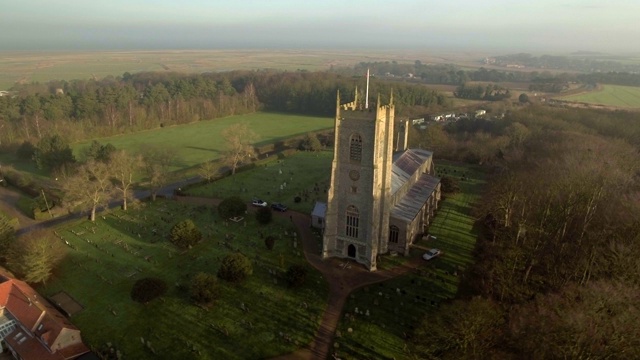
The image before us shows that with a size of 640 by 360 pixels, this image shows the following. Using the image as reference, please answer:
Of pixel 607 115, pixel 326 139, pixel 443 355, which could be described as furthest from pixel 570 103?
pixel 443 355

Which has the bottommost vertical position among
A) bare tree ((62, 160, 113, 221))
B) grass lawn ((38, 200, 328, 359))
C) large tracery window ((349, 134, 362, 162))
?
grass lawn ((38, 200, 328, 359))

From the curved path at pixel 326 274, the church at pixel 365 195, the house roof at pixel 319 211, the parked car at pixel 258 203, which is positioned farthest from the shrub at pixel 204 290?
the parked car at pixel 258 203

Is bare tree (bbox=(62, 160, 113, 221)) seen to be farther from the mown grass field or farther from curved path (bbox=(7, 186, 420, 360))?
the mown grass field

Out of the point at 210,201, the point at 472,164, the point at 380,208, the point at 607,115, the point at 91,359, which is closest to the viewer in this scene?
the point at 91,359

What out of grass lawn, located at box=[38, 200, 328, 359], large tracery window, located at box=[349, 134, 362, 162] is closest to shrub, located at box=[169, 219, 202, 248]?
grass lawn, located at box=[38, 200, 328, 359]

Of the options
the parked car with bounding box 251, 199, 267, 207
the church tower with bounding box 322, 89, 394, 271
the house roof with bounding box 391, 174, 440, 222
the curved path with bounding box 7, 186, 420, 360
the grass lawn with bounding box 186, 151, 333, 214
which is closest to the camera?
the curved path with bounding box 7, 186, 420, 360

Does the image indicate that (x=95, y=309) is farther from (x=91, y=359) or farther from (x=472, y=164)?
(x=472, y=164)

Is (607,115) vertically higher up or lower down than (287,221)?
higher up
